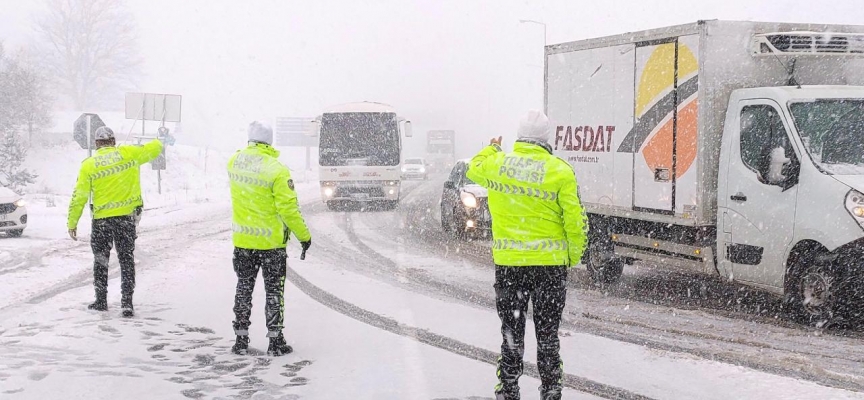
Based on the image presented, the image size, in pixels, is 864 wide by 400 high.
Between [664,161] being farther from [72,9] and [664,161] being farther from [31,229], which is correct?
[72,9]

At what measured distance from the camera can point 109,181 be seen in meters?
7.96

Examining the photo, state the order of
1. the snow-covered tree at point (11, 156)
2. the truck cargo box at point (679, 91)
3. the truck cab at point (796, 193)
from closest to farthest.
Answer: the truck cab at point (796, 193) < the truck cargo box at point (679, 91) < the snow-covered tree at point (11, 156)

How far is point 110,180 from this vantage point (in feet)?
26.1

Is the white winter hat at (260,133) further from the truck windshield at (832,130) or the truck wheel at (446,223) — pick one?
the truck wheel at (446,223)

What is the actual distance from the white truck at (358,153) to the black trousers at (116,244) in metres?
15.7

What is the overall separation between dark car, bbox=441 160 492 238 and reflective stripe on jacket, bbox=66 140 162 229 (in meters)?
8.14

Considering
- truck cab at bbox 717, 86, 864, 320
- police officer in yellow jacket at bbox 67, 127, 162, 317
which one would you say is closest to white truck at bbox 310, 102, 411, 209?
police officer in yellow jacket at bbox 67, 127, 162, 317

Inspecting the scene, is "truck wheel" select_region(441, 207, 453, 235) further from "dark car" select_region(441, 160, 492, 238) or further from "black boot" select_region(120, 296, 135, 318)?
"black boot" select_region(120, 296, 135, 318)

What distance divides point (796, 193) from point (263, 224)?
4.93m

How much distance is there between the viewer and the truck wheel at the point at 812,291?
24.8 feet

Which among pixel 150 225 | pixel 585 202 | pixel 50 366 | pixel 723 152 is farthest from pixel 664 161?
pixel 150 225

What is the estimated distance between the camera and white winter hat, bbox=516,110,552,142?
4828 millimetres

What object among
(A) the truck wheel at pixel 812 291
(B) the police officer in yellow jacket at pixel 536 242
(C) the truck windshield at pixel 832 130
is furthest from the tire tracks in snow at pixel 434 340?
(C) the truck windshield at pixel 832 130

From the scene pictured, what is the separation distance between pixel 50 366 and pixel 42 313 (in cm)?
243
